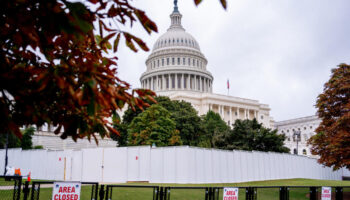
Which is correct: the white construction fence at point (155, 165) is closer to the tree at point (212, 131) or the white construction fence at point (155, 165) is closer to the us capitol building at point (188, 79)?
the tree at point (212, 131)

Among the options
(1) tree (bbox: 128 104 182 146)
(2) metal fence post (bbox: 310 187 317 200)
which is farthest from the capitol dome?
(2) metal fence post (bbox: 310 187 317 200)

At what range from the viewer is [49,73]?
3.17 meters

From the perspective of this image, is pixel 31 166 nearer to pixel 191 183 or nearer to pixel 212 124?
pixel 191 183

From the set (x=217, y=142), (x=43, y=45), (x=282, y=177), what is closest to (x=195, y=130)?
(x=217, y=142)

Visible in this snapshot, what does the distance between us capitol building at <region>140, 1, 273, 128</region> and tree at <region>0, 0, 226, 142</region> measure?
91378mm

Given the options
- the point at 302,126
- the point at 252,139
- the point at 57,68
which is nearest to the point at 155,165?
the point at 252,139

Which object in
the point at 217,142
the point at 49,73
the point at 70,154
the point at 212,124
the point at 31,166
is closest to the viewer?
the point at 49,73

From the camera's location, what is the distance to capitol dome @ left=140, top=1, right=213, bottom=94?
112 metres

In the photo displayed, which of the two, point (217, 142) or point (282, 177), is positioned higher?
point (217, 142)

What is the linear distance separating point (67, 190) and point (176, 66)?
105 meters

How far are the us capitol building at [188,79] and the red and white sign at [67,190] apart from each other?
3437 inches

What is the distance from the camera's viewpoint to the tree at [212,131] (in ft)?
141

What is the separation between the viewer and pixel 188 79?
4432 inches

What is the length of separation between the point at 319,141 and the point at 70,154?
21.4m
